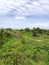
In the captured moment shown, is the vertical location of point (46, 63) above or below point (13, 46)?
below

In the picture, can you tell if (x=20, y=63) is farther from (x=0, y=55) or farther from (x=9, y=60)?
(x=0, y=55)

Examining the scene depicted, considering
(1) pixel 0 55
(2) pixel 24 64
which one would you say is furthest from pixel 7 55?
(2) pixel 24 64

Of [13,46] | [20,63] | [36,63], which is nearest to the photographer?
[20,63]

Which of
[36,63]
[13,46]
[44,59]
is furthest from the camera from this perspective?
[13,46]

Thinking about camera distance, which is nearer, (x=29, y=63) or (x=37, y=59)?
(x=29, y=63)

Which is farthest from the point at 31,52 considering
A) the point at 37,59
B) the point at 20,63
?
the point at 20,63

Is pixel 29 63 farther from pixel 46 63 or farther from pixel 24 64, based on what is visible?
pixel 46 63

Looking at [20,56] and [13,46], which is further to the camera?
[13,46]

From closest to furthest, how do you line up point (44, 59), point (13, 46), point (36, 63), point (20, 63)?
point (20, 63), point (36, 63), point (44, 59), point (13, 46)

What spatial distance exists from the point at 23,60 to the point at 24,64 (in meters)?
0.29

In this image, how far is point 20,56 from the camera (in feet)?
44.0

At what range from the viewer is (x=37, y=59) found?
15.2 m

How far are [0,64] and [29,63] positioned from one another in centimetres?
196

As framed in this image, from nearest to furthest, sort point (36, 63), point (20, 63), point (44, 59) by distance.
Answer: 1. point (20, 63)
2. point (36, 63)
3. point (44, 59)
